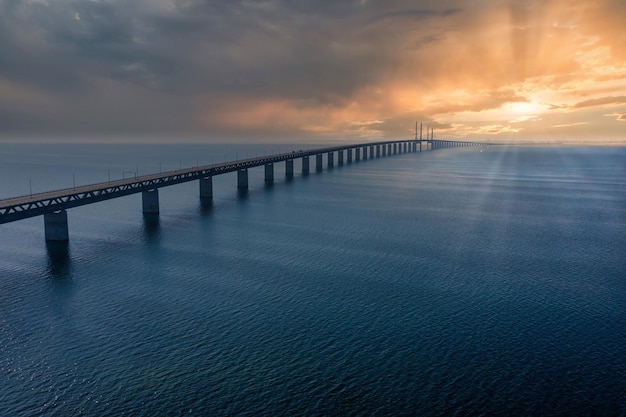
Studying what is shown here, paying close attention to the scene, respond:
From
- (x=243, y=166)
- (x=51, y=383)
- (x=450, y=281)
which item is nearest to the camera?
(x=51, y=383)

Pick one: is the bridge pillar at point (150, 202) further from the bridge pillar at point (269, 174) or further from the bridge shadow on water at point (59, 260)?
the bridge pillar at point (269, 174)

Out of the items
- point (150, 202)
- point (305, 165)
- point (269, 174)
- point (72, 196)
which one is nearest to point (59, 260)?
point (72, 196)

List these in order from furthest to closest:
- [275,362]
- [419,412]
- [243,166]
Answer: [243,166] < [275,362] < [419,412]

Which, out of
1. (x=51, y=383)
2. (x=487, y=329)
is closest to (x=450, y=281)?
(x=487, y=329)

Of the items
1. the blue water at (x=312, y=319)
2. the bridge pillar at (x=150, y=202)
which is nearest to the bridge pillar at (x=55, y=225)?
the blue water at (x=312, y=319)

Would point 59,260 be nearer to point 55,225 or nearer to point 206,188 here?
point 55,225

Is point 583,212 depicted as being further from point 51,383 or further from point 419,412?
point 51,383

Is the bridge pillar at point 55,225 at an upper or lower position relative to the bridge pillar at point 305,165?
lower
